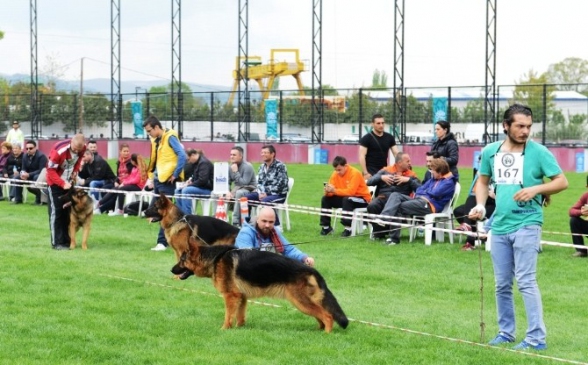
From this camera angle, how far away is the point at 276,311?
9.02 m

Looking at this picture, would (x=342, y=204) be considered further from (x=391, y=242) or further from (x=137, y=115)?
(x=137, y=115)

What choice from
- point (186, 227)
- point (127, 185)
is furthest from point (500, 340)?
point (127, 185)

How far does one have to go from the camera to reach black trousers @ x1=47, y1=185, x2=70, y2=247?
549 inches

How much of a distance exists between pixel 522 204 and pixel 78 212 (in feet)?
27.3

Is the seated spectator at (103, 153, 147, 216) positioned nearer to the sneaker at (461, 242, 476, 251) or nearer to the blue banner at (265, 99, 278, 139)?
the sneaker at (461, 242, 476, 251)

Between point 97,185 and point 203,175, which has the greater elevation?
point 203,175

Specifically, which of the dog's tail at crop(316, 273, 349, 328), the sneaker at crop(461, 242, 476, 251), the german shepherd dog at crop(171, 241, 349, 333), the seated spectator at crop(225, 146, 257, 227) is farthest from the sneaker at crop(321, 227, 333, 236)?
the dog's tail at crop(316, 273, 349, 328)

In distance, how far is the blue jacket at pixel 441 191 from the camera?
14078mm

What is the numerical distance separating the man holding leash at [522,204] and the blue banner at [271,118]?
31553mm

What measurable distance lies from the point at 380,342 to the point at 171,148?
6.58 metres

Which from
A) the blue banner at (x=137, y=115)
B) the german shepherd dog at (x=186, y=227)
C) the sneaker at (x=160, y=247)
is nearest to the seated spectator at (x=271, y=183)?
the sneaker at (x=160, y=247)

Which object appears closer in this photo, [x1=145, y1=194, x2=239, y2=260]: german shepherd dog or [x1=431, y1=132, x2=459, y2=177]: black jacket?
[x1=145, y1=194, x2=239, y2=260]: german shepherd dog

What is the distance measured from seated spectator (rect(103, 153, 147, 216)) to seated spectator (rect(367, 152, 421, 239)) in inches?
221

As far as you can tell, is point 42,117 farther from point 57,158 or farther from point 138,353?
point 138,353
